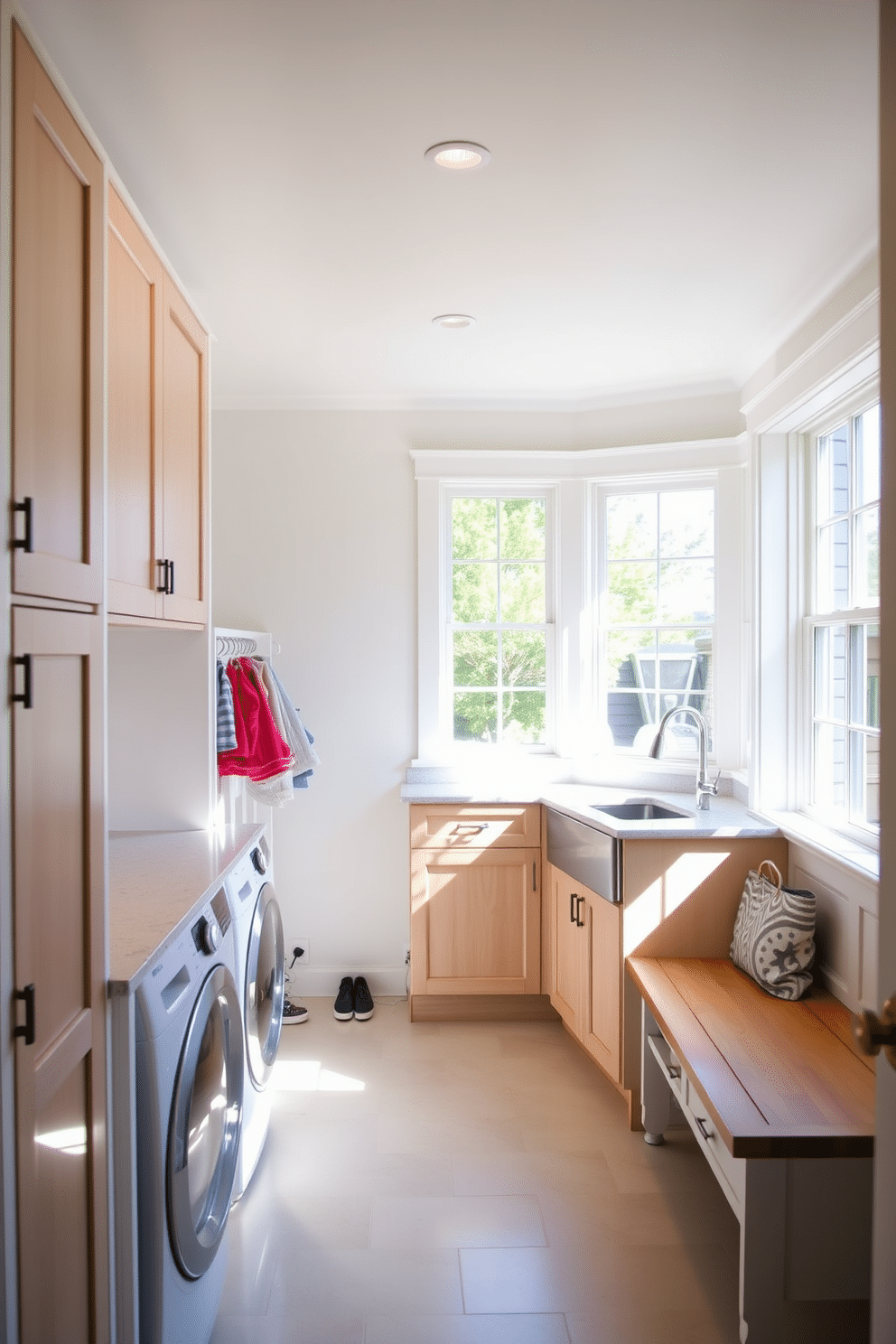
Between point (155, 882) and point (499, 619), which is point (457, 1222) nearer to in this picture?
point (155, 882)

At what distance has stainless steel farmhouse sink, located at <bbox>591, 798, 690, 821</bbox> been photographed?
355cm

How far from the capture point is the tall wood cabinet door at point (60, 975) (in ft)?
3.76

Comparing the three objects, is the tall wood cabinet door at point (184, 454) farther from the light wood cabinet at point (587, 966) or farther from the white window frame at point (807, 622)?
the white window frame at point (807, 622)

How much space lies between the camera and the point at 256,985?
2488mm

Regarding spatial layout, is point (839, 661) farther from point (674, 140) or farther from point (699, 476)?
point (674, 140)

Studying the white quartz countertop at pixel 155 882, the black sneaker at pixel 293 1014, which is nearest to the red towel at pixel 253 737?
the white quartz countertop at pixel 155 882

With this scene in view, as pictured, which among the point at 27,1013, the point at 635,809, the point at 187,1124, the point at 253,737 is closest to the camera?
the point at 27,1013

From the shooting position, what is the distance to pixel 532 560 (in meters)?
4.14

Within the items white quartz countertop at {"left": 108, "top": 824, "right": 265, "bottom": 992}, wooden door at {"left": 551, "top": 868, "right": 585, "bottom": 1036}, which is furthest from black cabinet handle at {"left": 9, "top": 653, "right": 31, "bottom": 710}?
wooden door at {"left": 551, "top": 868, "right": 585, "bottom": 1036}

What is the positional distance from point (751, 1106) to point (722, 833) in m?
1.11

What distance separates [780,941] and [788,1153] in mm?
833

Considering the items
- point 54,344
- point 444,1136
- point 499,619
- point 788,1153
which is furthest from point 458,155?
point 444,1136

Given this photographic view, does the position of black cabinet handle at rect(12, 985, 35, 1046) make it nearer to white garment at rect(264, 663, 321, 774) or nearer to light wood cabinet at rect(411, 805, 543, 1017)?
white garment at rect(264, 663, 321, 774)

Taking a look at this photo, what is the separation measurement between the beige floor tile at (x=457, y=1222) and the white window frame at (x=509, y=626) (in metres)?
1.92
